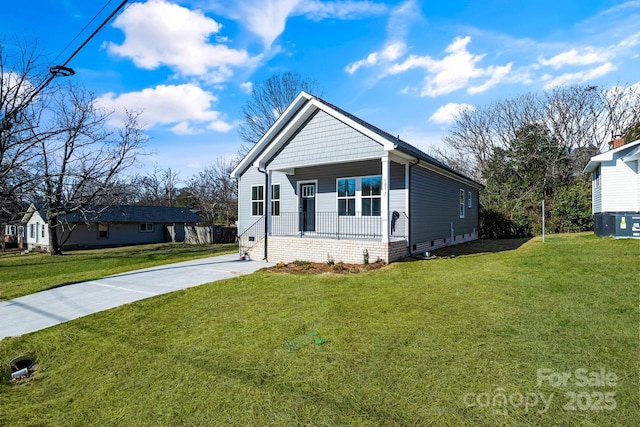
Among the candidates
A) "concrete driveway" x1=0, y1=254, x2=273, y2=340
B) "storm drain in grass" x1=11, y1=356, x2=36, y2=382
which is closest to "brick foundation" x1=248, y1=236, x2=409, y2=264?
"concrete driveway" x1=0, y1=254, x2=273, y2=340

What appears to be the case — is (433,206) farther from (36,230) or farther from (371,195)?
(36,230)

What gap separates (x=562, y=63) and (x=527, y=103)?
10.4m

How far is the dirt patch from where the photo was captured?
878 cm

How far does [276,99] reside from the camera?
2789 centimetres

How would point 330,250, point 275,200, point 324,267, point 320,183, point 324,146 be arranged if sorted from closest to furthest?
point 324,267
point 330,250
point 324,146
point 320,183
point 275,200

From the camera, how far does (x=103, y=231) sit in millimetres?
29516

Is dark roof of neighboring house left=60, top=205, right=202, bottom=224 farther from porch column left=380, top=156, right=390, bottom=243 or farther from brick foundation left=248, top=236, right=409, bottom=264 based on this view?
porch column left=380, top=156, right=390, bottom=243

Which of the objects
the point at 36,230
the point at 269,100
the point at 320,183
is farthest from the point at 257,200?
the point at 36,230

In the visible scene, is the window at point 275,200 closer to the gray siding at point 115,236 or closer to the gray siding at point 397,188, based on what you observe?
the gray siding at point 397,188

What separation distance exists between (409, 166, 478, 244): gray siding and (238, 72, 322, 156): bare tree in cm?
1733

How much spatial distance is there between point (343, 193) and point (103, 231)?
90.0 feet

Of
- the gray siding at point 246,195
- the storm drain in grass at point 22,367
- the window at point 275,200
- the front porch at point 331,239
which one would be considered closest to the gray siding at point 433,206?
the front porch at point 331,239

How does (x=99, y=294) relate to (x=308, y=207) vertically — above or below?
below

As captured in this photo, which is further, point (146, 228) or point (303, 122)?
point (146, 228)
